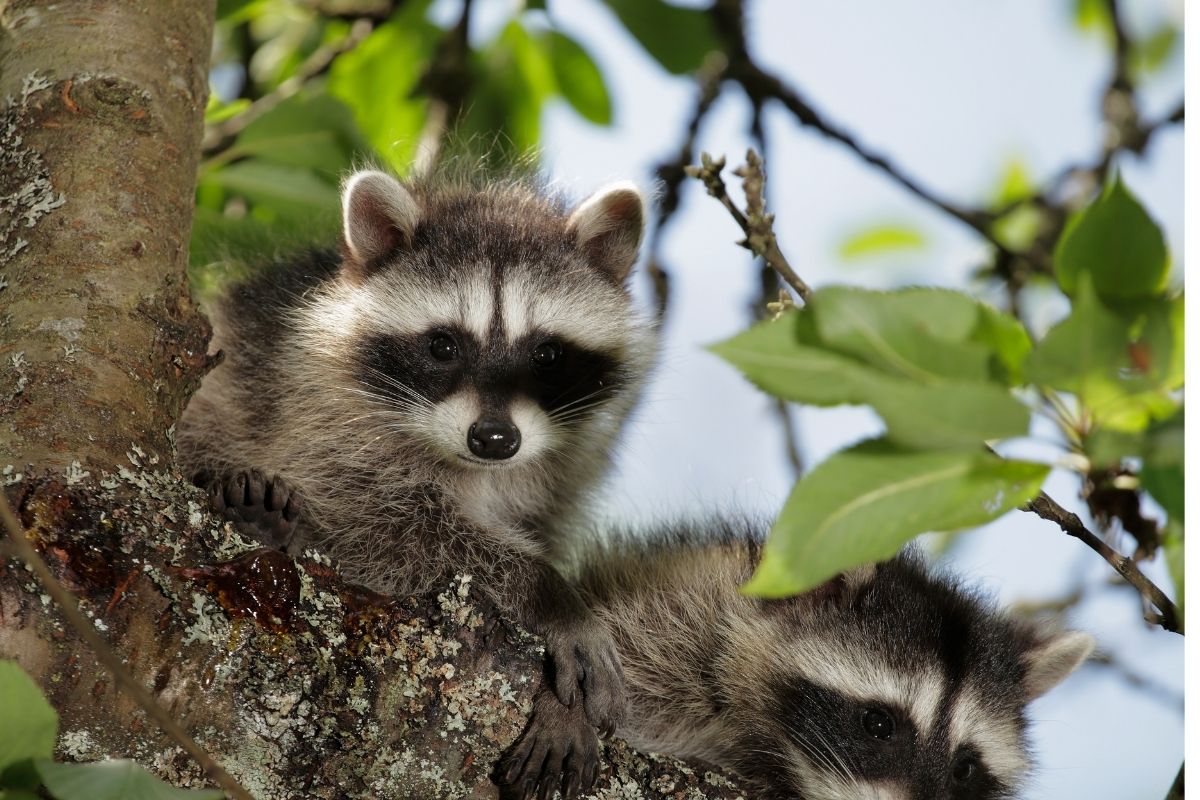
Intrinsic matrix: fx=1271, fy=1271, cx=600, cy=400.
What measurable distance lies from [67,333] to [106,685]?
0.59 metres

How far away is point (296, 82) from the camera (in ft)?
11.6

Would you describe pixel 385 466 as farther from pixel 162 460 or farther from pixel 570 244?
pixel 162 460

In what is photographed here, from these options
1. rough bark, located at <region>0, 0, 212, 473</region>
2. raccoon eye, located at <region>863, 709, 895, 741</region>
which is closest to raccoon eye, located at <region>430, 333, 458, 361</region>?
rough bark, located at <region>0, 0, 212, 473</region>

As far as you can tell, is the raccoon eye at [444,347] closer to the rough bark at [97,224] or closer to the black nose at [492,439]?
the black nose at [492,439]

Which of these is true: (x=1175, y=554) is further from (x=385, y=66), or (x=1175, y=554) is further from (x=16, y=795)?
(x=385, y=66)

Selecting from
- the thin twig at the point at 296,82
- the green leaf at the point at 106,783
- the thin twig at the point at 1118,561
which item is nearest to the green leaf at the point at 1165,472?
the thin twig at the point at 1118,561

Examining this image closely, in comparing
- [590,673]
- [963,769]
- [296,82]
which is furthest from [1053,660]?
[296,82]

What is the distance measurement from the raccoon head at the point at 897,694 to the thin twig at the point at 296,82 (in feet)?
5.79

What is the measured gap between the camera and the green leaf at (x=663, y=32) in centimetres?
309

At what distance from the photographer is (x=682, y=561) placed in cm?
288

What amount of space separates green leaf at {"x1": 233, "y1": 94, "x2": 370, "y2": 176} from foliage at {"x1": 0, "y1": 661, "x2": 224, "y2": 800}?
180 cm

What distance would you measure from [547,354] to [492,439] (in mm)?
360

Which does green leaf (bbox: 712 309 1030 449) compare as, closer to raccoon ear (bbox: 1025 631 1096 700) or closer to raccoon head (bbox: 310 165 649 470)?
raccoon head (bbox: 310 165 649 470)

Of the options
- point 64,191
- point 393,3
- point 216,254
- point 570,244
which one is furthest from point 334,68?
point 64,191
